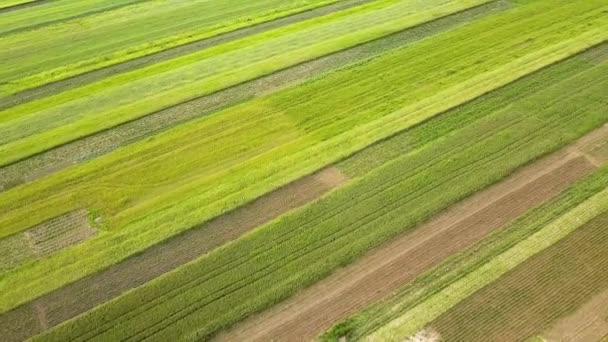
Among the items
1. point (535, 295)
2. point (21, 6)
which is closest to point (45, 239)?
point (535, 295)

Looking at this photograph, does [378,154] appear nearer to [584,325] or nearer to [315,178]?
[315,178]

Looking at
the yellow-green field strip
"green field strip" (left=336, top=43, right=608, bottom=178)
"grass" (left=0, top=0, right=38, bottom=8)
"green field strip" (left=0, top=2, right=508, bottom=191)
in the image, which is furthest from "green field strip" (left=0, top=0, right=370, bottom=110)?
"grass" (left=0, top=0, right=38, bottom=8)

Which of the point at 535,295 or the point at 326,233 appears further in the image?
the point at 326,233

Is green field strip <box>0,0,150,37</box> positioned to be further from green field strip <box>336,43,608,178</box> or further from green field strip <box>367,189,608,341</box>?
green field strip <box>367,189,608,341</box>

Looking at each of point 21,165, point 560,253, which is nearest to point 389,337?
point 560,253

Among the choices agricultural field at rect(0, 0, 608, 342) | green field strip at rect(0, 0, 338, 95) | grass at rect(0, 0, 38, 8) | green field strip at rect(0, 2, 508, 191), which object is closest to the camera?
agricultural field at rect(0, 0, 608, 342)
